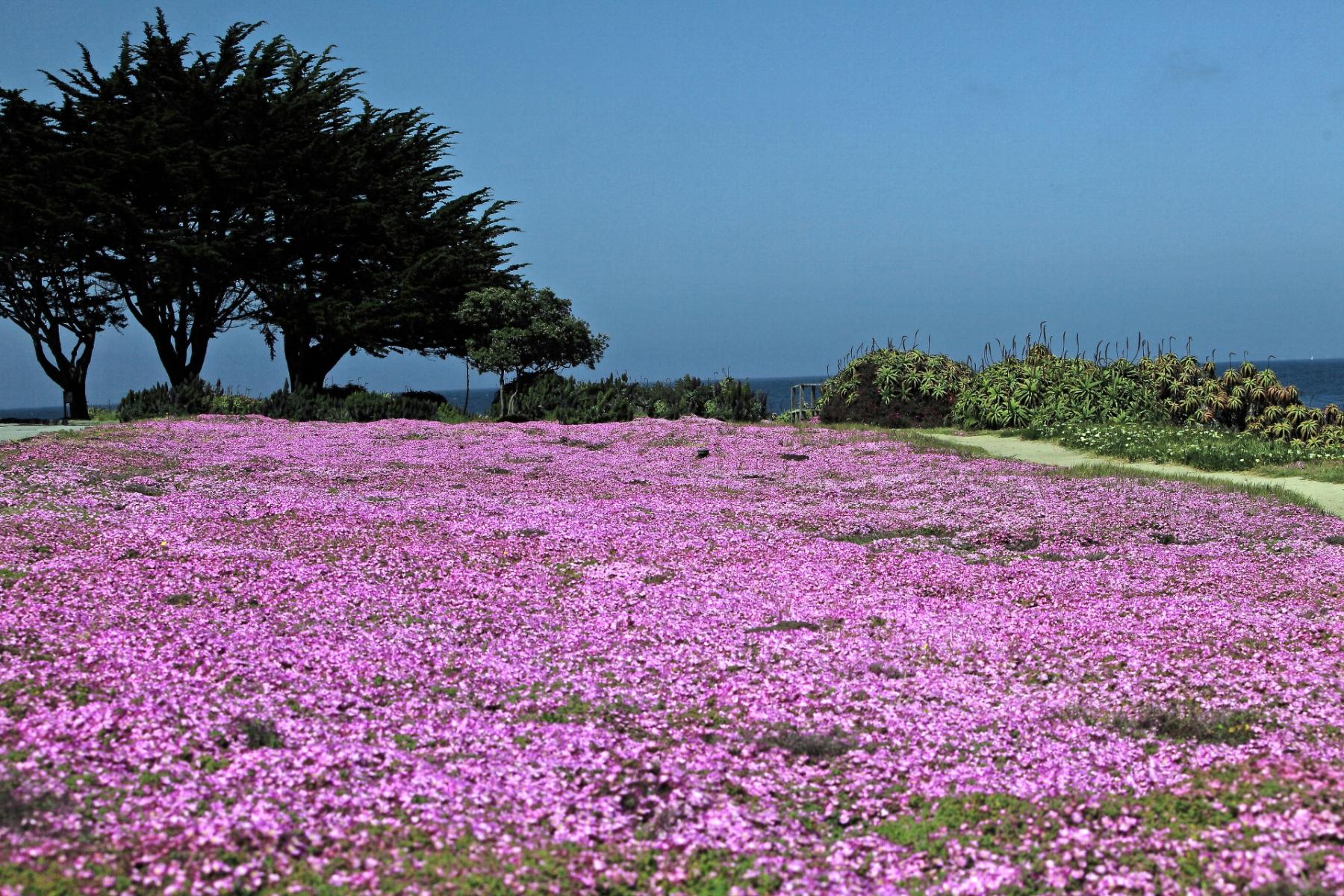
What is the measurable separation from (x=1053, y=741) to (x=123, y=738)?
5751mm

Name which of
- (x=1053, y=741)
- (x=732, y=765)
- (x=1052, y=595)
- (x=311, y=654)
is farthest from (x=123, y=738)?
(x=1052, y=595)

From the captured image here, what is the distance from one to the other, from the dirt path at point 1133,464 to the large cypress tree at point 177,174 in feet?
99.3

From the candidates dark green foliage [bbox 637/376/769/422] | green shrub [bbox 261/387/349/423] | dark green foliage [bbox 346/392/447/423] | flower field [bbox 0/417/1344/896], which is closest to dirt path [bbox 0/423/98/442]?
green shrub [bbox 261/387/349/423]

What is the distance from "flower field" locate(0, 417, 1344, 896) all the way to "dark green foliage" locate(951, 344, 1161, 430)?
18.8 metres

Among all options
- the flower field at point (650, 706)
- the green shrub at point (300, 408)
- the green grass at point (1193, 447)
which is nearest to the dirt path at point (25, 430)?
the green shrub at point (300, 408)

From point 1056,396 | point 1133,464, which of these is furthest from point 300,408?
point 1133,464

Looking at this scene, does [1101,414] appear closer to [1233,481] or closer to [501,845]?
[1233,481]

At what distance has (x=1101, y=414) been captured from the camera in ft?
108

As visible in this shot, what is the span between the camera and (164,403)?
37500mm

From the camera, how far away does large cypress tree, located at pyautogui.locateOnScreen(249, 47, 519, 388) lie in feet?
152

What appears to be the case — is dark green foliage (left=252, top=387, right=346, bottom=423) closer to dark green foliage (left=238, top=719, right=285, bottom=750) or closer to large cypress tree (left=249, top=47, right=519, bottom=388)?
large cypress tree (left=249, top=47, right=519, bottom=388)

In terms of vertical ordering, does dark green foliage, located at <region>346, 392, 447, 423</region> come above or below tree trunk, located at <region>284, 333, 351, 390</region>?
below

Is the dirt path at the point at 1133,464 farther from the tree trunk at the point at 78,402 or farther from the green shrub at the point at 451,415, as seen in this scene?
the tree trunk at the point at 78,402

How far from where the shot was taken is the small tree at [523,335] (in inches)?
1657
